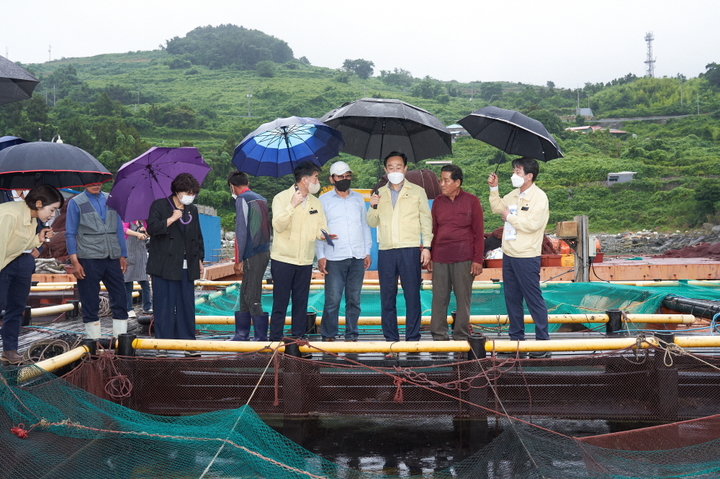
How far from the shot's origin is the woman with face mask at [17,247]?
Answer: 167 inches

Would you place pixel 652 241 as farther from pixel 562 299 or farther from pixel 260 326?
pixel 260 326

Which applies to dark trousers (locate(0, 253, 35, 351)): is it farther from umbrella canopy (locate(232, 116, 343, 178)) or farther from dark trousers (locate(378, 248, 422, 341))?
dark trousers (locate(378, 248, 422, 341))

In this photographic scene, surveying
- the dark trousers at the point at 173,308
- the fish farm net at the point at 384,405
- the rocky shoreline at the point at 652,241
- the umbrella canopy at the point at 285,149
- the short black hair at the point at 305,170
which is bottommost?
the rocky shoreline at the point at 652,241

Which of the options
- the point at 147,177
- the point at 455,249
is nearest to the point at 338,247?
the point at 455,249

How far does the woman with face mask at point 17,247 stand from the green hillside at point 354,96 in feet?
12.1

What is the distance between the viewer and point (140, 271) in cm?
736

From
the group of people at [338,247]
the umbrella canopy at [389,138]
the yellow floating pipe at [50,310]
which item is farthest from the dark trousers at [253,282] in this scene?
the yellow floating pipe at [50,310]

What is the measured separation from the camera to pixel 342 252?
5.12 metres

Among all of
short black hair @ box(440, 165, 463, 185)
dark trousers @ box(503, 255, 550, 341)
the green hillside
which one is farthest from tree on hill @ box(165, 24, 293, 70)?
dark trousers @ box(503, 255, 550, 341)

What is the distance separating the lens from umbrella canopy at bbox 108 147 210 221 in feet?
17.5

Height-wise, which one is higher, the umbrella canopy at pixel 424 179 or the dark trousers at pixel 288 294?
the umbrella canopy at pixel 424 179

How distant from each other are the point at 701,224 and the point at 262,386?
3995cm

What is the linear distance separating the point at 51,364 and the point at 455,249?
3.13 meters

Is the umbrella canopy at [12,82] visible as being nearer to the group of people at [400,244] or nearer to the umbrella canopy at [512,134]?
the group of people at [400,244]
